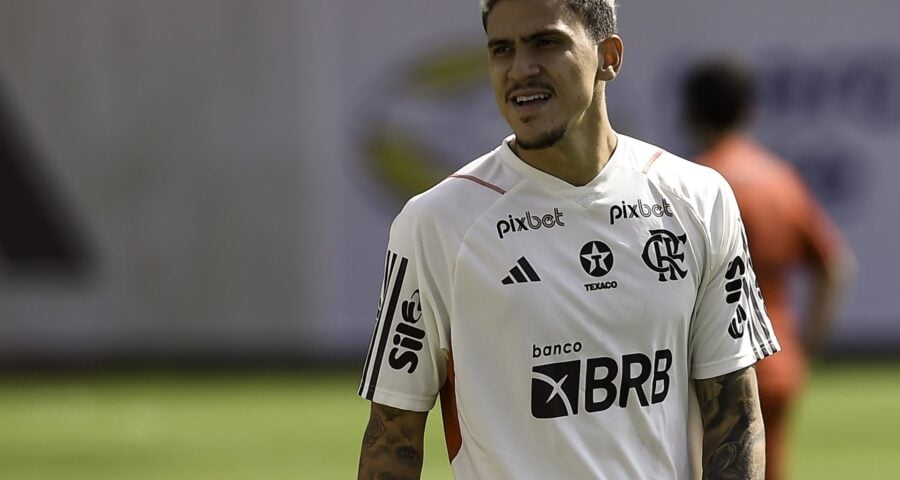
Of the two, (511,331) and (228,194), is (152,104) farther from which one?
(511,331)

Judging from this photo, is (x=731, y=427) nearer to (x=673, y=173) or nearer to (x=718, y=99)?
(x=673, y=173)

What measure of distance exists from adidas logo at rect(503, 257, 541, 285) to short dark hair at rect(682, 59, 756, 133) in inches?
135

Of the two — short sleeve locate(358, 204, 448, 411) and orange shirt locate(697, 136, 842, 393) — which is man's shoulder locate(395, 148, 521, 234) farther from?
orange shirt locate(697, 136, 842, 393)

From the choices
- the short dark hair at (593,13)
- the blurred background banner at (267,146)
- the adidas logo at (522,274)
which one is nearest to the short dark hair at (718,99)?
the short dark hair at (593,13)

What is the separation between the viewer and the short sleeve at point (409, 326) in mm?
4289

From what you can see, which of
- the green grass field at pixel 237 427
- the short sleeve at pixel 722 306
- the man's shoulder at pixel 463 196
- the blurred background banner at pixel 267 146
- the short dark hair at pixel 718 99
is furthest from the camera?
the blurred background banner at pixel 267 146

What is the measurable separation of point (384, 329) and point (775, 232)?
3.31m

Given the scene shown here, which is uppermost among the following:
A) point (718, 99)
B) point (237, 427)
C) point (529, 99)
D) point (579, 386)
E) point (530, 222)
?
point (718, 99)

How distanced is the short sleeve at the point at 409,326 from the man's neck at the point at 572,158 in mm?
333

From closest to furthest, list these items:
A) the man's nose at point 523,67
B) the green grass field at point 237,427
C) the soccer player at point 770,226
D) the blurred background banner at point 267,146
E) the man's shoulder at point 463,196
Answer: the man's nose at point 523,67, the man's shoulder at point 463,196, the soccer player at point 770,226, the green grass field at point 237,427, the blurred background banner at point 267,146

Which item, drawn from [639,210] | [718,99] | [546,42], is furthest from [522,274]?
[718,99]

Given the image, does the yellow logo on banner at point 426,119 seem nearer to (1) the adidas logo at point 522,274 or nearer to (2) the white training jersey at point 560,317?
(2) the white training jersey at point 560,317

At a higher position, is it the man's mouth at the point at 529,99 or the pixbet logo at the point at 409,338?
the man's mouth at the point at 529,99

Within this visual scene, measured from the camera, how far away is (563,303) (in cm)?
426
